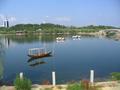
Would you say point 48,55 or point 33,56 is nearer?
point 33,56

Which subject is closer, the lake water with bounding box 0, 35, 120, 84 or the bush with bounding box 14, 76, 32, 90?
the bush with bounding box 14, 76, 32, 90

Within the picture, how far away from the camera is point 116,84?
15.4 ft

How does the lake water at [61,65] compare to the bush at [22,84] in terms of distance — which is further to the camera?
the lake water at [61,65]

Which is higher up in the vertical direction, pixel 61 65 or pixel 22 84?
pixel 22 84

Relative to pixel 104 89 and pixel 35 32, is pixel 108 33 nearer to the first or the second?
pixel 35 32

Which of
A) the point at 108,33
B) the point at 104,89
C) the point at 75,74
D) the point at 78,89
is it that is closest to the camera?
the point at 78,89

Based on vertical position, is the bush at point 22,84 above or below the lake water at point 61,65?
above

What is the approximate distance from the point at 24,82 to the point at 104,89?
4.45 ft

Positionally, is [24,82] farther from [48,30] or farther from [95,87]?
[48,30]

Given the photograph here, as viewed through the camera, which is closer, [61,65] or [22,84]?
[22,84]

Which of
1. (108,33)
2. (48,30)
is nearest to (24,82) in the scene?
(108,33)

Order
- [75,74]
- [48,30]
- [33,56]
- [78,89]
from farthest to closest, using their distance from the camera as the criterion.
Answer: [48,30]
[33,56]
[75,74]
[78,89]

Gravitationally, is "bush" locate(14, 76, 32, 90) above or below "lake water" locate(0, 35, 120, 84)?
above

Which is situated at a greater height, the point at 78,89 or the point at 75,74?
the point at 78,89
